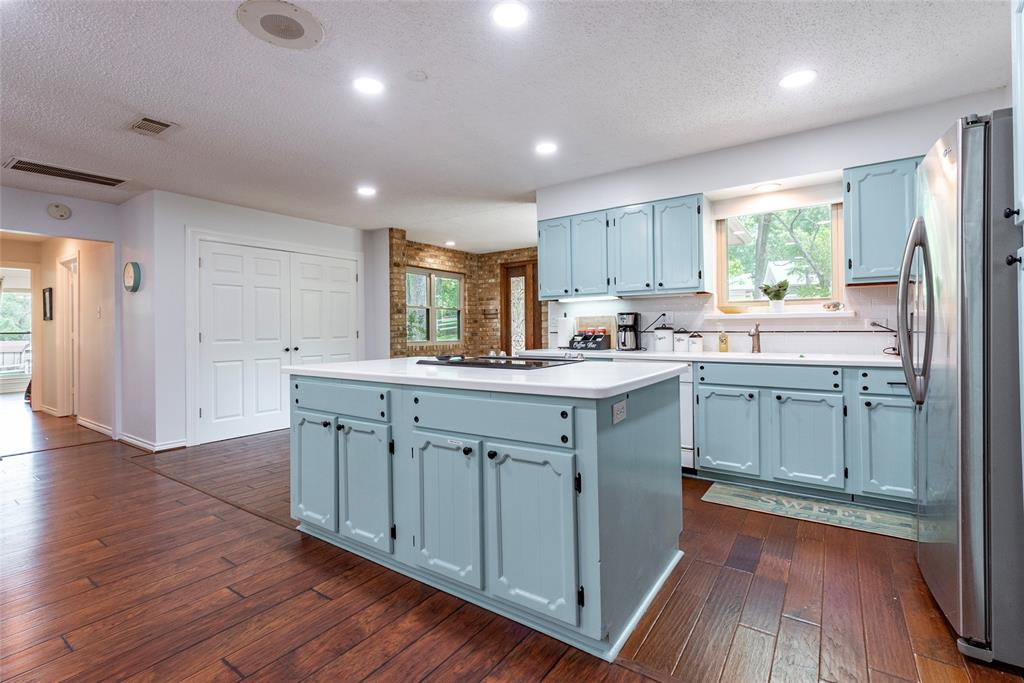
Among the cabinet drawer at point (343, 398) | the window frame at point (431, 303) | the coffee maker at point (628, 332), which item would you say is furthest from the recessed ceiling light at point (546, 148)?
the window frame at point (431, 303)

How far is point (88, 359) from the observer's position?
552 cm

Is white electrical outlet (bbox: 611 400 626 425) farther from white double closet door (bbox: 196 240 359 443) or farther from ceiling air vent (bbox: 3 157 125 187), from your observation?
ceiling air vent (bbox: 3 157 125 187)

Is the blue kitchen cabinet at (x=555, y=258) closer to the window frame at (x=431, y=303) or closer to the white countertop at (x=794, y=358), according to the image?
the white countertop at (x=794, y=358)

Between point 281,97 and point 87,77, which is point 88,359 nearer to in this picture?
point 87,77

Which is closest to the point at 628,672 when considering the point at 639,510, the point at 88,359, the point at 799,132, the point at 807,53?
the point at 639,510

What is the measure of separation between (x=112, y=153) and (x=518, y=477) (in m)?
3.95

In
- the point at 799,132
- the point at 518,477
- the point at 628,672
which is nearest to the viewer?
the point at 628,672

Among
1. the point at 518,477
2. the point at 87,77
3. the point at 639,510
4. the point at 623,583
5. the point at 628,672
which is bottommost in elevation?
the point at 628,672

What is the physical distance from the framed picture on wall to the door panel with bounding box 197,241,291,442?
3636 mm

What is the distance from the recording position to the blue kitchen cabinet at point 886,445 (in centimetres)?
271

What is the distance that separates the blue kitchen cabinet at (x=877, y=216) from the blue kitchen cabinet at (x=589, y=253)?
176 cm

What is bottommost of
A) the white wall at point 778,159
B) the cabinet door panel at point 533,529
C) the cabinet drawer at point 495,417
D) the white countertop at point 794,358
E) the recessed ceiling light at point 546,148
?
the cabinet door panel at point 533,529

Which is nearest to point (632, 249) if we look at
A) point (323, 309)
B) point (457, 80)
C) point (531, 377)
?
point (457, 80)

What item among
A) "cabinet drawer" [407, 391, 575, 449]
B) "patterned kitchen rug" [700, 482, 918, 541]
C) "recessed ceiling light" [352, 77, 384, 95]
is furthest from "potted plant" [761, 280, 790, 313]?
"recessed ceiling light" [352, 77, 384, 95]
